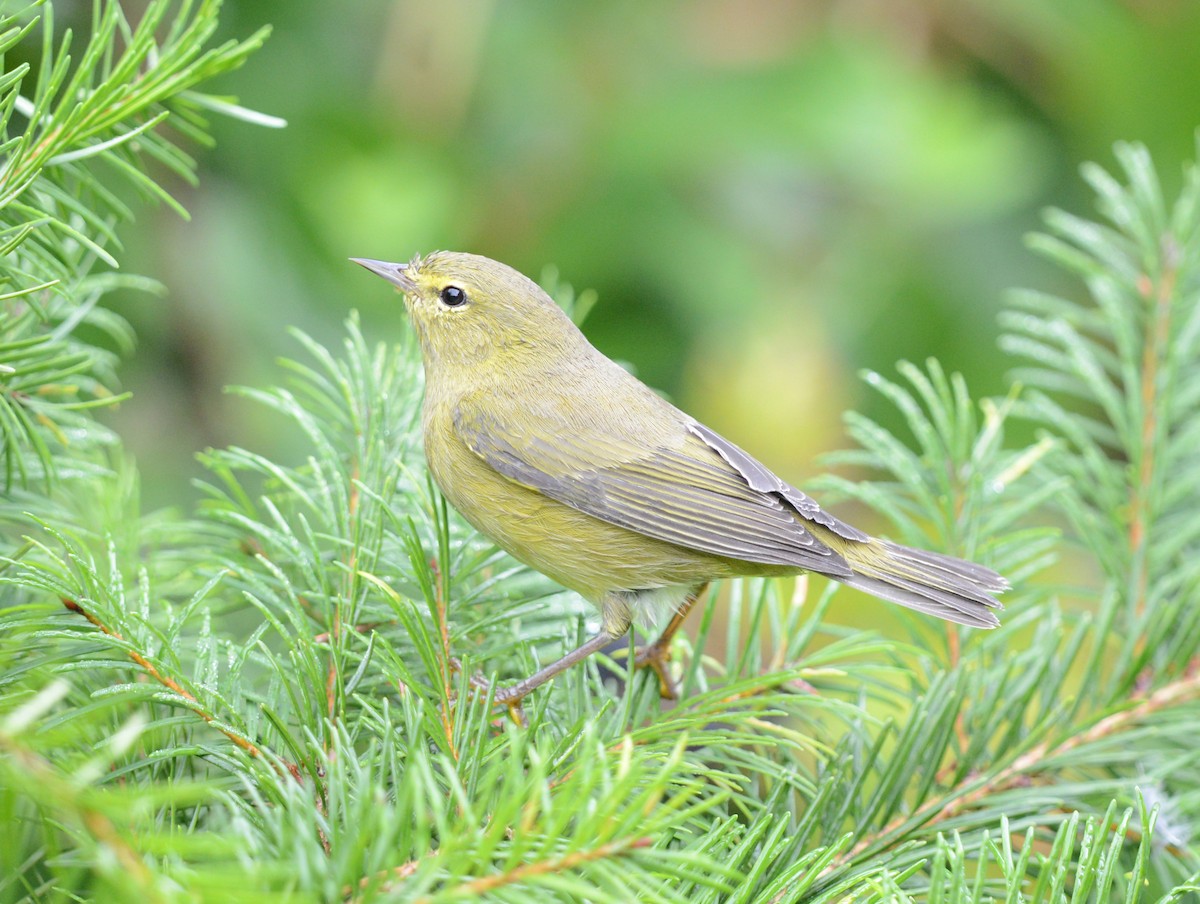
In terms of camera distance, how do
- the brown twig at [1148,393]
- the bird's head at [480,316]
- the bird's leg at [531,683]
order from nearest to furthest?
the bird's leg at [531,683] → the brown twig at [1148,393] → the bird's head at [480,316]

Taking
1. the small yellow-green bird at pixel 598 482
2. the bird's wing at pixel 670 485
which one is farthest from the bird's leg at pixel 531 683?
the bird's wing at pixel 670 485

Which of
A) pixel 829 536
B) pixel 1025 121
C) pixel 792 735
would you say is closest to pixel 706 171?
pixel 1025 121

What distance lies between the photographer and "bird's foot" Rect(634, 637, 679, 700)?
5.67ft

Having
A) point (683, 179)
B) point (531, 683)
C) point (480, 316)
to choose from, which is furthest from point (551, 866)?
point (683, 179)

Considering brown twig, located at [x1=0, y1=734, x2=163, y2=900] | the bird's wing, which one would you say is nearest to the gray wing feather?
the bird's wing

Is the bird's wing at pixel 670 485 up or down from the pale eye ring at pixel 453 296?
down

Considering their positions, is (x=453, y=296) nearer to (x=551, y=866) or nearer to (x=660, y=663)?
(x=660, y=663)

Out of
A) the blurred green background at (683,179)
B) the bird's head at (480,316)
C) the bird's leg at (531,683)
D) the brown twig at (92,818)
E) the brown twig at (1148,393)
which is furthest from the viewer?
the blurred green background at (683,179)

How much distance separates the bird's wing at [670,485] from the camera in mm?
2121

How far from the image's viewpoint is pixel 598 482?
7.45ft

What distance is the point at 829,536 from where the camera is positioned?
2277 millimetres

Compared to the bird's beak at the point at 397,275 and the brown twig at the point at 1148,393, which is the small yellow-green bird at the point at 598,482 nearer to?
the bird's beak at the point at 397,275

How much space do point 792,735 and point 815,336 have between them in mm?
2965

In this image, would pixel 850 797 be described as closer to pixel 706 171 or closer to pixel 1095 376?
pixel 1095 376
